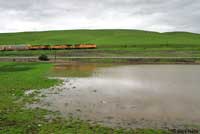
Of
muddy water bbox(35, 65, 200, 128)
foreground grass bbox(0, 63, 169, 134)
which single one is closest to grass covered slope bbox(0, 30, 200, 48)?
muddy water bbox(35, 65, 200, 128)

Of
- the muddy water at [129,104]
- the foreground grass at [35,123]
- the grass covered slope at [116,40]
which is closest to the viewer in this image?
the foreground grass at [35,123]

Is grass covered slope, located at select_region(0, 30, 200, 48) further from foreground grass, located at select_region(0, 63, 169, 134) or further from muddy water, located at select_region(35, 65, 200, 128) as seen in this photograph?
foreground grass, located at select_region(0, 63, 169, 134)

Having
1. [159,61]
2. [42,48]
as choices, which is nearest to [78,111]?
[159,61]

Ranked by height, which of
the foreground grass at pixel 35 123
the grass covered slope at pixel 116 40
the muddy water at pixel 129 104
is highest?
the grass covered slope at pixel 116 40

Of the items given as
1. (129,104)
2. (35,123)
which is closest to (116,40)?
(129,104)

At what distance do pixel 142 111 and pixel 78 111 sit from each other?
11.4ft

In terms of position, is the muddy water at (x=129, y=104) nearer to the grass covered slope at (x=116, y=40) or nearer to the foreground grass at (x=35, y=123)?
the foreground grass at (x=35, y=123)

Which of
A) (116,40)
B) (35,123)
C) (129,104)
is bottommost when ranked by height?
(129,104)

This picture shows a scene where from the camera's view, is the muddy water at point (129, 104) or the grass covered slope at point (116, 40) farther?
the grass covered slope at point (116, 40)

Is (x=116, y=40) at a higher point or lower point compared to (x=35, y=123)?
higher

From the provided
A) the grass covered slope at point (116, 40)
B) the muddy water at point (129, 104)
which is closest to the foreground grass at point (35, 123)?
the muddy water at point (129, 104)

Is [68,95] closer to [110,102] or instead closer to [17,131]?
[110,102]

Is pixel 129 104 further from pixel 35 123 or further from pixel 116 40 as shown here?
pixel 116 40

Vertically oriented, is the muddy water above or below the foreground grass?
below
